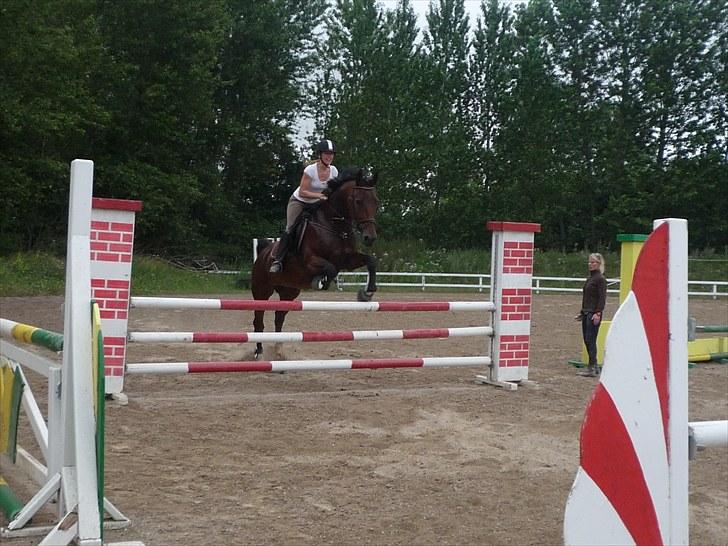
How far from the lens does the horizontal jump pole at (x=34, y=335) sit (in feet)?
11.4

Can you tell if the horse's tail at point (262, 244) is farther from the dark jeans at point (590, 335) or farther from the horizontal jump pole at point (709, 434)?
the horizontal jump pole at point (709, 434)

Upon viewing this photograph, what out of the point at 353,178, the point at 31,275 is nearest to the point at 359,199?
the point at 353,178

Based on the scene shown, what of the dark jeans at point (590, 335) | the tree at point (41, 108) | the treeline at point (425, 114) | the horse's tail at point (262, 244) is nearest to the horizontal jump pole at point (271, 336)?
the dark jeans at point (590, 335)

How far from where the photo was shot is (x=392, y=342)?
11.4 metres

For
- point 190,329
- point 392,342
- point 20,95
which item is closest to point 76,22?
point 20,95

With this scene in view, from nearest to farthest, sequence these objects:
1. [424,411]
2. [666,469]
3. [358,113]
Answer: [666,469]
[424,411]
[358,113]

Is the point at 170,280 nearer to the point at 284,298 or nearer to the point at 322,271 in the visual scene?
the point at 284,298

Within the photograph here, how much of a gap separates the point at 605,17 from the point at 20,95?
97.1ft

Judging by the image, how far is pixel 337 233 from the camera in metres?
7.61

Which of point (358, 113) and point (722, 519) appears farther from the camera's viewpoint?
point (358, 113)

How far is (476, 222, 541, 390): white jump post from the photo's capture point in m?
7.59

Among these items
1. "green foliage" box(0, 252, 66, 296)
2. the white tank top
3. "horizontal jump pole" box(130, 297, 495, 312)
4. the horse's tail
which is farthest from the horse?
"green foliage" box(0, 252, 66, 296)

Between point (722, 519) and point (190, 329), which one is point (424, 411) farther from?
point (190, 329)

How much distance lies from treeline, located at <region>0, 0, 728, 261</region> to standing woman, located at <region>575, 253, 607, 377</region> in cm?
2396
